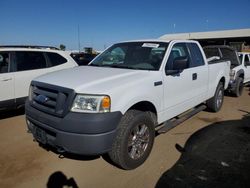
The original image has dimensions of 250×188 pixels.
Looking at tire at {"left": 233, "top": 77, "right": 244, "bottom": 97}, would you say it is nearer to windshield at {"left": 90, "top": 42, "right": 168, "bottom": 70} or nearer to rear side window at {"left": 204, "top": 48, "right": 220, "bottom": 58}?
rear side window at {"left": 204, "top": 48, "right": 220, "bottom": 58}

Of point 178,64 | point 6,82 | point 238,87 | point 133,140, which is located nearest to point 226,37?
point 238,87

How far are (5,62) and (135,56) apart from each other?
128 inches

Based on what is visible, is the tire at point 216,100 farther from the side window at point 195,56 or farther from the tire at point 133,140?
the tire at point 133,140

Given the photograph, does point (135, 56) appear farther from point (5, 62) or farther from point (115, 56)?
point (5, 62)

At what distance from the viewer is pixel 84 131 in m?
3.08

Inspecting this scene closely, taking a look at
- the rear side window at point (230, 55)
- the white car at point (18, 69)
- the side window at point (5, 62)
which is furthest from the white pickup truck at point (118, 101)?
the rear side window at point (230, 55)

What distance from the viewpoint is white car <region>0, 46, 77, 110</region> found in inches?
230

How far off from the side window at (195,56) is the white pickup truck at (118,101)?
0.13 m

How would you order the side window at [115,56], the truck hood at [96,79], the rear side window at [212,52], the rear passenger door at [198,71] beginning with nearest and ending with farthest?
the truck hood at [96,79] < the side window at [115,56] < the rear passenger door at [198,71] < the rear side window at [212,52]

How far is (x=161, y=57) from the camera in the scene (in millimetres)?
4363

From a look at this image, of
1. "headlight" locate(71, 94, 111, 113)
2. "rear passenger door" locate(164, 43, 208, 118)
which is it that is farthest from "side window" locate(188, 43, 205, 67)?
"headlight" locate(71, 94, 111, 113)

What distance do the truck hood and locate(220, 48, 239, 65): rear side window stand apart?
21.8ft

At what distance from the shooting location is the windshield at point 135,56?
4.37 metres

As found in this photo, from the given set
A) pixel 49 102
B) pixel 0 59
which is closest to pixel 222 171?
pixel 49 102
